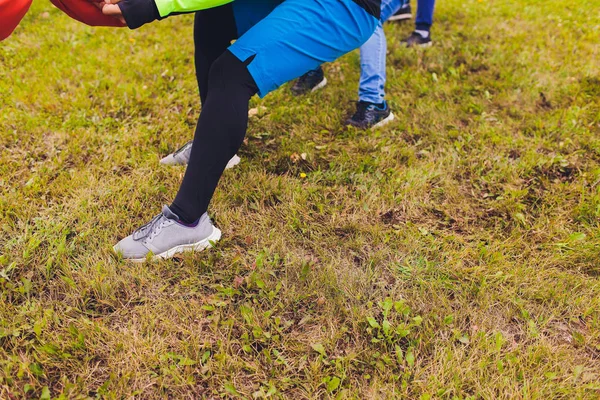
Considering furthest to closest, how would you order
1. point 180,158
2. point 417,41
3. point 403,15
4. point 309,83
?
1. point 403,15
2. point 417,41
3. point 309,83
4. point 180,158

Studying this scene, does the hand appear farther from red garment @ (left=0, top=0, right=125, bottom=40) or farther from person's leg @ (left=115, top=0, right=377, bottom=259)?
person's leg @ (left=115, top=0, right=377, bottom=259)

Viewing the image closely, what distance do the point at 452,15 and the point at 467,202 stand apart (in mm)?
3017

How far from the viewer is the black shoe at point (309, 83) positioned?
337 cm

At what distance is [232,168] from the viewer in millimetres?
2619

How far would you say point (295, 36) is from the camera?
Result: 1840mm

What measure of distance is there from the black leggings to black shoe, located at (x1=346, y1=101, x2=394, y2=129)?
124 cm

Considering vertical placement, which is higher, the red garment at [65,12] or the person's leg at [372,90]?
the red garment at [65,12]

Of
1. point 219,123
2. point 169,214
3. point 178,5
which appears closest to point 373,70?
point 219,123

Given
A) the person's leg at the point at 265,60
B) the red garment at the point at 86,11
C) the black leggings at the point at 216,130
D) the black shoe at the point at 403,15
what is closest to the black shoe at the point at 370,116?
the person's leg at the point at 265,60

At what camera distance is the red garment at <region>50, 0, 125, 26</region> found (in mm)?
1783

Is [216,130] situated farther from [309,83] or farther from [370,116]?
[309,83]

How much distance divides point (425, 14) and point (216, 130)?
2.93m

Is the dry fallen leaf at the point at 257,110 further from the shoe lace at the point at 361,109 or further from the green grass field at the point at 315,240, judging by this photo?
the shoe lace at the point at 361,109

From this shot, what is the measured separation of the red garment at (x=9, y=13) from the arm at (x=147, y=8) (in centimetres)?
28
